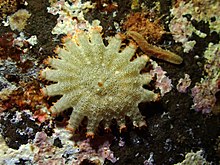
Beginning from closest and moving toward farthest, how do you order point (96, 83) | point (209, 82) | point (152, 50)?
1. point (96, 83)
2. point (152, 50)
3. point (209, 82)

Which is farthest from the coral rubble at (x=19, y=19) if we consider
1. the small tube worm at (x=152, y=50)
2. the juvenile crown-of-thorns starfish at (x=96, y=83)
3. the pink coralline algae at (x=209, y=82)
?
the pink coralline algae at (x=209, y=82)

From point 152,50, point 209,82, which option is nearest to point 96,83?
point 152,50

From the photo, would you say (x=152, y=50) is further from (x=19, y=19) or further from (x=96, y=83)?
(x=19, y=19)

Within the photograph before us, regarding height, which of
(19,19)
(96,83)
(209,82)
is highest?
(19,19)

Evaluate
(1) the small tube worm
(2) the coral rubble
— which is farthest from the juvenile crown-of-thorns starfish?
(2) the coral rubble

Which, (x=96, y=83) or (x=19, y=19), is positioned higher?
(x=19, y=19)

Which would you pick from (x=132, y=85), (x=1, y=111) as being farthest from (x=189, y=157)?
(x=1, y=111)

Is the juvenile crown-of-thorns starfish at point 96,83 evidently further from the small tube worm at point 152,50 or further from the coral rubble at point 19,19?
the coral rubble at point 19,19
